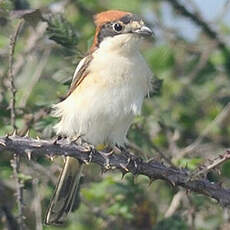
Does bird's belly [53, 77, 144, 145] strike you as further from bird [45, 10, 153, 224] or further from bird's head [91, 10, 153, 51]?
bird's head [91, 10, 153, 51]

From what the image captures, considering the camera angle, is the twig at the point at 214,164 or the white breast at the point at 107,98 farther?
the white breast at the point at 107,98

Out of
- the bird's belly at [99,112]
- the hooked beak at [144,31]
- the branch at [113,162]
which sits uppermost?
the hooked beak at [144,31]

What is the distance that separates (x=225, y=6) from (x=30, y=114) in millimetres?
1904

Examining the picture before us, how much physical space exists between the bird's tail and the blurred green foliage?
0.19 meters

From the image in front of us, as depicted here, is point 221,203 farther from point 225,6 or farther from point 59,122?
point 225,6

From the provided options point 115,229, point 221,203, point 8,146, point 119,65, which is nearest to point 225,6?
point 119,65

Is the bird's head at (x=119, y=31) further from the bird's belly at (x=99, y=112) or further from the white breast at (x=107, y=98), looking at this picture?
the bird's belly at (x=99, y=112)

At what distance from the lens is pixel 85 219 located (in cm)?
604

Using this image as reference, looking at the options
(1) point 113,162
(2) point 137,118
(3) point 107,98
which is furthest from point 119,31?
(1) point 113,162

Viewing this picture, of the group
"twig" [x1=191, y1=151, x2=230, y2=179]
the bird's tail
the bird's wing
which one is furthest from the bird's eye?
"twig" [x1=191, y1=151, x2=230, y2=179]

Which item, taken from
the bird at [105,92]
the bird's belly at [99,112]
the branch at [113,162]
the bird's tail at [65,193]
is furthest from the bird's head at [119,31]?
the branch at [113,162]

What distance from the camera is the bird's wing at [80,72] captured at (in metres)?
4.77

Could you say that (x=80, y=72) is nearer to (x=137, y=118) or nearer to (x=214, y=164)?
(x=137, y=118)

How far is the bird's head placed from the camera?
4.74 metres
